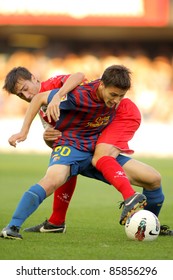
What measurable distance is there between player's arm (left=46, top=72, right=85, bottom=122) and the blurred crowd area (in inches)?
761

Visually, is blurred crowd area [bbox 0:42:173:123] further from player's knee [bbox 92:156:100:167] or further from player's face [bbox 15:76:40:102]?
player's knee [bbox 92:156:100:167]

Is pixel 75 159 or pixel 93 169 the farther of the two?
pixel 93 169

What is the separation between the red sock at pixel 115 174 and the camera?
6699 mm

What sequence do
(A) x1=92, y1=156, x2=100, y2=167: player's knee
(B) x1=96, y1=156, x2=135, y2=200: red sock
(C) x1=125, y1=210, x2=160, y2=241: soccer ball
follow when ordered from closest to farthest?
(C) x1=125, y1=210, x2=160, y2=241: soccer ball → (B) x1=96, y1=156, x2=135, y2=200: red sock → (A) x1=92, y1=156, x2=100, y2=167: player's knee

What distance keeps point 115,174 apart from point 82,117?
629 millimetres

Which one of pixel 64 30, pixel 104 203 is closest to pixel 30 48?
pixel 64 30

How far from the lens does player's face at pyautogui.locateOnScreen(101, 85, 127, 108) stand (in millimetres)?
6763

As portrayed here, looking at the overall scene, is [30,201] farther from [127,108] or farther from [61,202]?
[127,108]

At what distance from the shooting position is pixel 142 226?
6484 mm

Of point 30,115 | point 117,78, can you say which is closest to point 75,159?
point 30,115

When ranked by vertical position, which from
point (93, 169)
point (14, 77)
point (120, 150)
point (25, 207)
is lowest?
point (25, 207)

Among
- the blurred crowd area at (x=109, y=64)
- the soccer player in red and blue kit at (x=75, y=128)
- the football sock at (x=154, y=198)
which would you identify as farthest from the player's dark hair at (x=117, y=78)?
the blurred crowd area at (x=109, y=64)

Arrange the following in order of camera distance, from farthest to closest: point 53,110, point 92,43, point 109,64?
point 92,43, point 109,64, point 53,110

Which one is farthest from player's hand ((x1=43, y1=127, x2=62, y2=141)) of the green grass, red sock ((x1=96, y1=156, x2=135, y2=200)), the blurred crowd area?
the blurred crowd area
